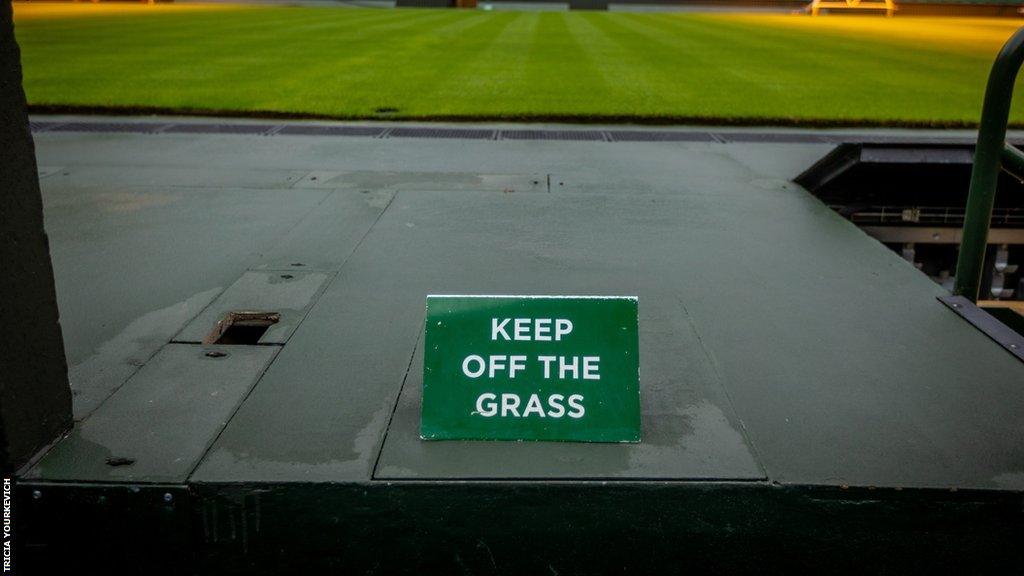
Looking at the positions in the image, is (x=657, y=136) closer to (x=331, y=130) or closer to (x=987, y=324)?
(x=331, y=130)

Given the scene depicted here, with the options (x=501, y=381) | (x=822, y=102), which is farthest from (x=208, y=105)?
(x=501, y=381)

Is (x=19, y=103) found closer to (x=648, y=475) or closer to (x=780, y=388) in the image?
(x=648, y=475)

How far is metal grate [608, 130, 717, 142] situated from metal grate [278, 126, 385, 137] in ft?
4.87

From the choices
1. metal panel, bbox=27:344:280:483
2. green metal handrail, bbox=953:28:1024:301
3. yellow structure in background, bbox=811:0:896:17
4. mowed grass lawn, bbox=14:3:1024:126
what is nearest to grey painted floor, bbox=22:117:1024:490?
metal panel, bbox=27:344:280:483

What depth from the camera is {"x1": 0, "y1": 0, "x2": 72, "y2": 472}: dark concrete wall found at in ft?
3.89

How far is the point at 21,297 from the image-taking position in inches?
48.8

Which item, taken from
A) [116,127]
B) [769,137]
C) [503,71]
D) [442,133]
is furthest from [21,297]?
[503,71]

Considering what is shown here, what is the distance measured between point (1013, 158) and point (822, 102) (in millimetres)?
4284

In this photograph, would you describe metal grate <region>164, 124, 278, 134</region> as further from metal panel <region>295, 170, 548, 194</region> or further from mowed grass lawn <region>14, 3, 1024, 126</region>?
metal panel <region>295, 170, 548, 194</region>

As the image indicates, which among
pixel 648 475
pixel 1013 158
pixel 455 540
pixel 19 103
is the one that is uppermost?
pixel 19 103

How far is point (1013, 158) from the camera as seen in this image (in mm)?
2125

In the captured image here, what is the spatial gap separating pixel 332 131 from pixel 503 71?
3.13 meters

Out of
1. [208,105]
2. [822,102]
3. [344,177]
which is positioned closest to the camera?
[344,177]

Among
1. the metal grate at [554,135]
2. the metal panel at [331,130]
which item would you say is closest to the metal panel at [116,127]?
the metal panel at [331,130]
